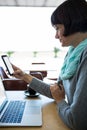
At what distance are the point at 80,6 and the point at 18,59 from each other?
6.08 meters

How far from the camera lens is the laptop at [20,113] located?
100 centimetres

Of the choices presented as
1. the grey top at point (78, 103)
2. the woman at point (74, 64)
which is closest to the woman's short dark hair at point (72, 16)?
the woman at point (74, 64)

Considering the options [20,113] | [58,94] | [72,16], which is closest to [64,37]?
[72,16]

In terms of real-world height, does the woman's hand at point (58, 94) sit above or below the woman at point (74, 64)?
below

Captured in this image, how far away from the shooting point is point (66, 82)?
1.16 m

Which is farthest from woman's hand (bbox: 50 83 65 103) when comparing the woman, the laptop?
the laptop

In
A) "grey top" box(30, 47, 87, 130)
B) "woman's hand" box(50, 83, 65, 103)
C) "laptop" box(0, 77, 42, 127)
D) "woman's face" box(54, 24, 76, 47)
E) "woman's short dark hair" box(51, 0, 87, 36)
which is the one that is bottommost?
"laptop" box(0, 77, 42, 127)

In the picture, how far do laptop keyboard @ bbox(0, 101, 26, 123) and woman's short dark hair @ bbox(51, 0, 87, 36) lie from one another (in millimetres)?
479

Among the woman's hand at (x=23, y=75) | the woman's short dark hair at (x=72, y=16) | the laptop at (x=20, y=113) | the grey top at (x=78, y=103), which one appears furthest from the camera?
the woman's hand at (x=23, y=75)

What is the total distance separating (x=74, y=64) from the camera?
3.43 feet

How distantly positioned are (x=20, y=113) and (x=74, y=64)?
0.37 metres

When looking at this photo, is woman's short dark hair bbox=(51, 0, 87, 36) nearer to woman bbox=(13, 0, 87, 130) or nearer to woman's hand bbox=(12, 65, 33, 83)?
woman bbox=(13, 0, 87, 130)

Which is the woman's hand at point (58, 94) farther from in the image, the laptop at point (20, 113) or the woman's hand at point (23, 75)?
the woman's hand at point (23, 75)

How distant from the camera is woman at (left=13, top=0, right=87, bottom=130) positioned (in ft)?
2.97
